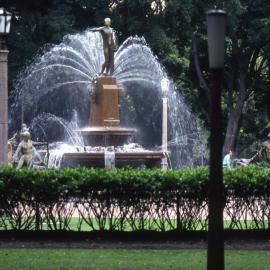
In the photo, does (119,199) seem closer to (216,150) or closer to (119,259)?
(119,259)

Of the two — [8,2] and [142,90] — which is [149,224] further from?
Result: [142,90]

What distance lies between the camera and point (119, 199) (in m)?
15.7

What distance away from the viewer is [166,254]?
14.0 m

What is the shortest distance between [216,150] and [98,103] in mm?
19098

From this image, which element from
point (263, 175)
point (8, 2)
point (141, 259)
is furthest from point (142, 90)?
point (8, 2)

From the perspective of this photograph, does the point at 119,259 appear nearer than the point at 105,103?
Yes

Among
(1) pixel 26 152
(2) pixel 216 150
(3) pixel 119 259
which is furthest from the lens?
(1) pixel 26 152

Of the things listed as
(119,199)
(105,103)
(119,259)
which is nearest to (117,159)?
(105,103)

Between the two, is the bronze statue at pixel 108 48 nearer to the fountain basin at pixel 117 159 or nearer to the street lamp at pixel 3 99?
the fountain basin at pixel 117 159

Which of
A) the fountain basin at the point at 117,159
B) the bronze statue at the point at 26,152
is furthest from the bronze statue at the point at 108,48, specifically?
the bronze statue at the point at 26,152

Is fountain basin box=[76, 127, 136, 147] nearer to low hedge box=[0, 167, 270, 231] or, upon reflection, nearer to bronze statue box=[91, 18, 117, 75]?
bronze statue box=[91, 18, 117, 75]

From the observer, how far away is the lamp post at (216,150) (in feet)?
32.2

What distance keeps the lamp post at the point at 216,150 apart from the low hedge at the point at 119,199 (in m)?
5.67

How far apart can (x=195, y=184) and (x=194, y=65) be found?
112ft
